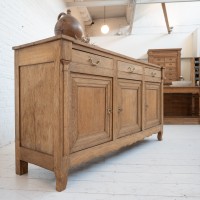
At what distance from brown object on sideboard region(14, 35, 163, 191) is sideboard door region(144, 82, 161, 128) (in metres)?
0.58

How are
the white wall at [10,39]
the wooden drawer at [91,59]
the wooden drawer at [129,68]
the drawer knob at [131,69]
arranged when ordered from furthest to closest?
1. the white wall at [10,39]
2. the drawer knob at [131,69]
3. the wooden drawer at [129,68]
4. the wooden drawer at [91,59]

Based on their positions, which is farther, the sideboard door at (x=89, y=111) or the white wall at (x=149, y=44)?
the white wall at (x=149, y=44)

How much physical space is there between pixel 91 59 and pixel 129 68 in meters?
0.65

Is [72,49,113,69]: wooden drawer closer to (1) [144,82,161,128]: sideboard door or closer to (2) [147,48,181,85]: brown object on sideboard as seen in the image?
(1) [144,82,161,128]: sideboard door

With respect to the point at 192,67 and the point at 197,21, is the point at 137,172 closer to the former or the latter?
the point at 192,67

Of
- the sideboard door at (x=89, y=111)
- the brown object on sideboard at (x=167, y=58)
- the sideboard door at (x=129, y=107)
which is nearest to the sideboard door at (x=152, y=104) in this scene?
the sideboard door at (x=129, y=107)

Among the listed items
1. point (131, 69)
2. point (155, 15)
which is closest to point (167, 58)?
point (155, 15)

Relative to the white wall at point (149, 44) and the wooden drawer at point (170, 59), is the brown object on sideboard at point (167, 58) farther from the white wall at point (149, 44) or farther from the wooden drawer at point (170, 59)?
the white wall at point (149, 44)

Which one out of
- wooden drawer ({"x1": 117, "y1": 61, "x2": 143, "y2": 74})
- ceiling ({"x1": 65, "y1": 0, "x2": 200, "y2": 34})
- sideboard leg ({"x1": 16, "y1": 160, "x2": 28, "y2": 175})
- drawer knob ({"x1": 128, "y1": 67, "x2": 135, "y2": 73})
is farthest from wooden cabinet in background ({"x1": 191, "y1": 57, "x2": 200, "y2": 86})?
sideboard leg ({"x1": 16, "y1": 160, "x2": 28, "y2": 175})

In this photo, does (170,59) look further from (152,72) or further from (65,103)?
(65,103)

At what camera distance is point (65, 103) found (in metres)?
1.36

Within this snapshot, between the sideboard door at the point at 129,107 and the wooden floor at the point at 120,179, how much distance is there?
0.94 feet

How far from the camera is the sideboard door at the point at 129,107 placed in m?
2.02

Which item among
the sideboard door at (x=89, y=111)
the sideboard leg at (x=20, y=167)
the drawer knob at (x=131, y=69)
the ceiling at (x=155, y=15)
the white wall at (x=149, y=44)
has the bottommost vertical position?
the sideboard leg at (x=20, y=167)
